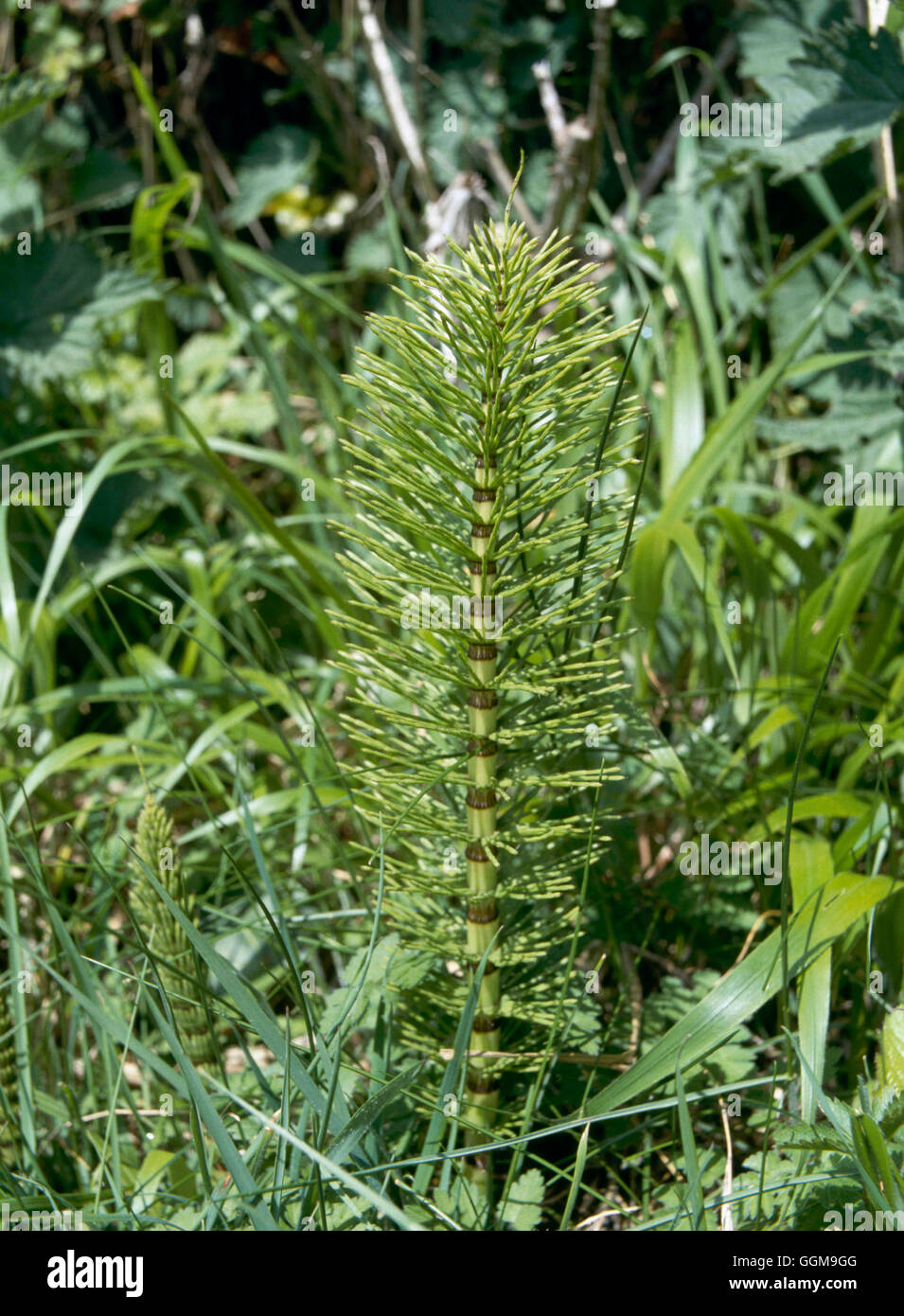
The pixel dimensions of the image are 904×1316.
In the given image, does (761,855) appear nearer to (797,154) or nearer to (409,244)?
(797,154)

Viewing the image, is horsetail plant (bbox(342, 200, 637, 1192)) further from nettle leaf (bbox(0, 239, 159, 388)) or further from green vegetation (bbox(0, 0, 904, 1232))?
nettle leaf (bbox(0, 239, 159, 388))

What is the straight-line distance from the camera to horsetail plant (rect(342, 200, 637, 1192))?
107 cm

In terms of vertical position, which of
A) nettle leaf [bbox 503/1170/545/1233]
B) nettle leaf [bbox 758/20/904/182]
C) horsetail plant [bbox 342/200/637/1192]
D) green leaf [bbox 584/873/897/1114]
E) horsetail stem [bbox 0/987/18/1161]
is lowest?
nettle leaf [bbox 503/1170/545/1233]

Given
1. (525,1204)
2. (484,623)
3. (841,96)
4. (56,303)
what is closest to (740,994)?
(525,1204)

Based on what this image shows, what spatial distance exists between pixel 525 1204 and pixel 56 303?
2116 mm

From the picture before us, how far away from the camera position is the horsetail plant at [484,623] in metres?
1.07

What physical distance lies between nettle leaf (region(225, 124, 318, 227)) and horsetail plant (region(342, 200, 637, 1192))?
7.33 ft

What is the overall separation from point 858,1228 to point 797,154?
184 centimetres

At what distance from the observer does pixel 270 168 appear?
128 inches

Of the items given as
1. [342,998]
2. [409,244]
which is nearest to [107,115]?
[409,244]

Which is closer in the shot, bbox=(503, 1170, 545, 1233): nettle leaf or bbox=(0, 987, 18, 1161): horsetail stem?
bbox=(503, 1170, 545, 1233): nettle leaf

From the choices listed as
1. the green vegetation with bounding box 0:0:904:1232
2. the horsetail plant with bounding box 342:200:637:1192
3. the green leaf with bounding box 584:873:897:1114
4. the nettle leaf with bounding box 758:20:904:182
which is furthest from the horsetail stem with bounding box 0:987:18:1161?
the nettle leaf with bounding box 758:20:904:182

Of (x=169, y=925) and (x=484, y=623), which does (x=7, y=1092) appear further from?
(x=484, y=623)

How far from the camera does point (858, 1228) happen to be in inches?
41.9
